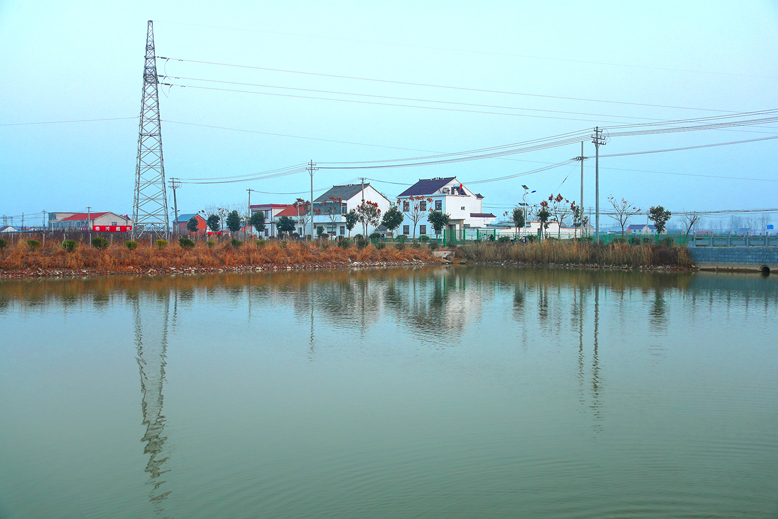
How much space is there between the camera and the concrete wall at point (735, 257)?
29281 millimetres

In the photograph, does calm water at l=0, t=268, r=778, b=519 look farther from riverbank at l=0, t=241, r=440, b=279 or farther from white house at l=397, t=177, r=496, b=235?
white house at l=397, t=177, r=496, b=235

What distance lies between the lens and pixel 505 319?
44.7 ft

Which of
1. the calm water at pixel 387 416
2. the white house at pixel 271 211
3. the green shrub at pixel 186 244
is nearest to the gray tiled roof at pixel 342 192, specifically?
the white house at pixel 271 211

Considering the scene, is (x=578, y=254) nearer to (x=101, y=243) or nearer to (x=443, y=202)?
(x=101, y=243)

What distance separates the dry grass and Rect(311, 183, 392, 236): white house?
87.5ft

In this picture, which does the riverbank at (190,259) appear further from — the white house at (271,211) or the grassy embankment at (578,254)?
the white house at (271,211)

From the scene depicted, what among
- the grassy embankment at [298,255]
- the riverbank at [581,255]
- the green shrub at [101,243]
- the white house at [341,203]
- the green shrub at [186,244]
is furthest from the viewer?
the white house at [341,203]

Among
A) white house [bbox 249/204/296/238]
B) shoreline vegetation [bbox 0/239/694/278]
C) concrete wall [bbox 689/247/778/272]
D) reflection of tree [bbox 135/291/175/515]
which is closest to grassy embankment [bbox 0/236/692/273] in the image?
shoreline vegetation [bbox 0/239/694/278]

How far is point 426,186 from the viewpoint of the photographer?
66062 mm

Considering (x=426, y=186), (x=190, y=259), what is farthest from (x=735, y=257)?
(x=426, y=186)

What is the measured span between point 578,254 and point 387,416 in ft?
99.1

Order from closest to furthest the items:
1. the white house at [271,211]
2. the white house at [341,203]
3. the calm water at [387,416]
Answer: the calm water at [387,416] → the white house at [341,203] → the white house at [271,211]

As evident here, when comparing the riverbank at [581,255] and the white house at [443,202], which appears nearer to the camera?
the riverbank at [581,255]

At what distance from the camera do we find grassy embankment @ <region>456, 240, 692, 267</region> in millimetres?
31658
